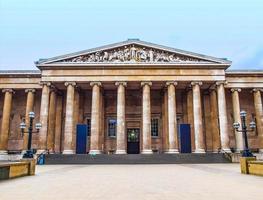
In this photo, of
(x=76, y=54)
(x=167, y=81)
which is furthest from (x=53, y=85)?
(x=167, y=81)

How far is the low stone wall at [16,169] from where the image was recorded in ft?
35.6

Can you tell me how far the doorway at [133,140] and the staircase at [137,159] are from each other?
28.1 ft

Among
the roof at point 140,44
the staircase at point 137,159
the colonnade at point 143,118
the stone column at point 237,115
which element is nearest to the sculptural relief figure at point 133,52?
the roof at point 140,44

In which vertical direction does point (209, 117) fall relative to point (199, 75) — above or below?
below

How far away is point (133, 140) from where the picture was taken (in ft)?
113

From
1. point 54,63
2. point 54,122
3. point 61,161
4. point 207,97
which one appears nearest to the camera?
point 61,161

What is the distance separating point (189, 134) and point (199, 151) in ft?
8.97

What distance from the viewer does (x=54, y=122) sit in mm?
31594

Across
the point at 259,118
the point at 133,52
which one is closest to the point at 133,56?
the point at 133,52

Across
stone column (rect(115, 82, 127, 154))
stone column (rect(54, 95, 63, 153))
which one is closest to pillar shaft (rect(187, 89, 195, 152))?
stone column (rect(115, 82, 127, 154))

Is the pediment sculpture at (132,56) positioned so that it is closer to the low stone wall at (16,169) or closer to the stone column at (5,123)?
the stone column at (5,123)

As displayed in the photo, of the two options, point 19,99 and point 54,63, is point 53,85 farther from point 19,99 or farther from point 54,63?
point 19,99

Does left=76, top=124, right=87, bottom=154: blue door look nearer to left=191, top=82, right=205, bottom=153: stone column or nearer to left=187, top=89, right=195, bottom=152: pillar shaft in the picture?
left=191, top=82, right=205, bottom=153: stone column

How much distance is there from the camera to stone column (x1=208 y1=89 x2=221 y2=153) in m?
30.5
